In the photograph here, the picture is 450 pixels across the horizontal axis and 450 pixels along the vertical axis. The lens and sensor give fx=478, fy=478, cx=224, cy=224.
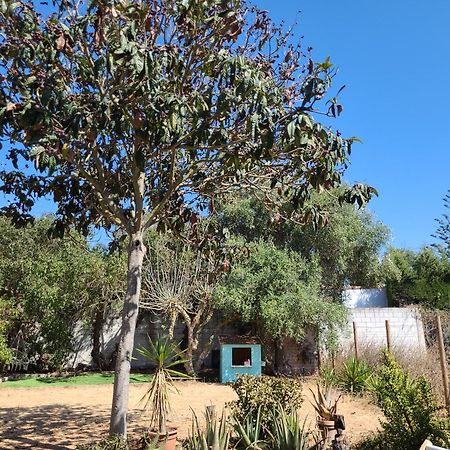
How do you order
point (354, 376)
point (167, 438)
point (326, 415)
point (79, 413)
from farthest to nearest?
point (354, 376), point (79, 413), point (326, 415), point (167, 438)

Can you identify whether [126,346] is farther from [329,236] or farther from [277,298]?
[329,236]

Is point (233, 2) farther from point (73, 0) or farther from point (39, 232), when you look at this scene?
point (39, 232)

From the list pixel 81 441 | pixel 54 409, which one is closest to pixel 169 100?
pixel 81 441

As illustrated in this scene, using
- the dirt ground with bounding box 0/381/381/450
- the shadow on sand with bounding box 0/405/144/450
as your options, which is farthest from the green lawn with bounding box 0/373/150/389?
the shadow on sand with bounding box 0/405/144/450

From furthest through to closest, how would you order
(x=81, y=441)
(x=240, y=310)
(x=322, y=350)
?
(x=322, y=350)
(x=240, y=310)
(x=81, y=441)

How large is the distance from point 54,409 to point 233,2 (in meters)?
8.01

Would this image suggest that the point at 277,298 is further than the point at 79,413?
Yes

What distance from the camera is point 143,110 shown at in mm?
5004

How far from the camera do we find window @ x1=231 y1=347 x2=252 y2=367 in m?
14.0

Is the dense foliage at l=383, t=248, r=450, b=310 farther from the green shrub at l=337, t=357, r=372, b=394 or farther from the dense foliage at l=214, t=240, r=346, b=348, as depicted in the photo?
the green shrub at l=337, t=357, r=372, b=394

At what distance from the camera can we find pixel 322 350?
1477 cm

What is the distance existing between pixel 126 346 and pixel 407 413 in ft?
10.9

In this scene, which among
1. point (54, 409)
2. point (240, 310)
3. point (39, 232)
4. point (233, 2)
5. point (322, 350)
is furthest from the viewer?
point (39, 232)

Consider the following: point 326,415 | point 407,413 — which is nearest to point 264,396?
point 326,415
